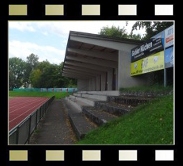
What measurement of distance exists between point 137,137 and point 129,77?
8889 mm

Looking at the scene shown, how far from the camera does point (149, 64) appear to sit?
33.6 ft

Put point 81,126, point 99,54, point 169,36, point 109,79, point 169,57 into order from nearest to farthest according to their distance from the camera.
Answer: point 81,126
point 169,36
point 169,57
point 99,54
point 109,79

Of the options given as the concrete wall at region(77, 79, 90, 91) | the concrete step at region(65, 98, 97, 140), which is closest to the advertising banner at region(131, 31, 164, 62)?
the concrete step at region(65, 98, 97, 140)

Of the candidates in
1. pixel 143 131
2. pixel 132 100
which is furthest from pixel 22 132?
pixel 132 100

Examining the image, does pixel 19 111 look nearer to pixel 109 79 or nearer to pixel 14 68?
pixel 14 68

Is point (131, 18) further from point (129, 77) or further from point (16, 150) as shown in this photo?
point (129, 77)

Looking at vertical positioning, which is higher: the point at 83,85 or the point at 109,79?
the point at 109,79

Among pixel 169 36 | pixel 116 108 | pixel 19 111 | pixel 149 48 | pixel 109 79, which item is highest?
pixel 169 36

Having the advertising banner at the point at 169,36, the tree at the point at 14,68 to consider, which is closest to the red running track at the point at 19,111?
the tree at the point at 14,68

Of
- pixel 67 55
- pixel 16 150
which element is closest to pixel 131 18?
pixel 16 150

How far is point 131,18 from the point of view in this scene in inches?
135

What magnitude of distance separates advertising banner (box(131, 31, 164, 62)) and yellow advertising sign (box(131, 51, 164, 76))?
22 centimetres

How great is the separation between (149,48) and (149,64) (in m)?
0.79
